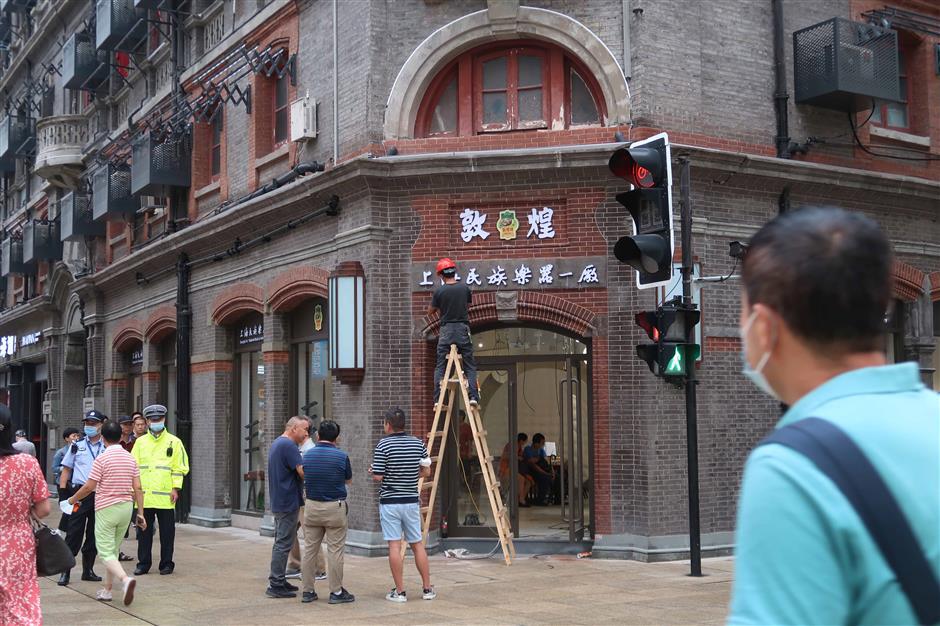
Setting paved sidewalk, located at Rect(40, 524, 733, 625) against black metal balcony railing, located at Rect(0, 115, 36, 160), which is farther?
black metal balcony railing, located at Rect(0, 115, 36, 160)

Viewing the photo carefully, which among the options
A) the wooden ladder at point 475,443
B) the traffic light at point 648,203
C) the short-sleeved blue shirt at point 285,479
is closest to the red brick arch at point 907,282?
the wooden ladder at point 475,443

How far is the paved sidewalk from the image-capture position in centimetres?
1069

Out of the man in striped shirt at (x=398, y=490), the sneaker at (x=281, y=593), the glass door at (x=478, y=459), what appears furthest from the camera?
the glass door at (x=478, y=459)

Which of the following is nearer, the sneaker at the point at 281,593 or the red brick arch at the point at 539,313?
the sneaker at the point at 281,593

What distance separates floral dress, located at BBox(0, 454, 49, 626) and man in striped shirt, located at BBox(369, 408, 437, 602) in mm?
4983

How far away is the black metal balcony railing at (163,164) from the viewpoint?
22039mm

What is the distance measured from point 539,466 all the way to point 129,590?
6238mm

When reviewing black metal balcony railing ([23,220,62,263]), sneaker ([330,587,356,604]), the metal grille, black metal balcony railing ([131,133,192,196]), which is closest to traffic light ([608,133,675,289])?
sneaker ([330,587,356,604])

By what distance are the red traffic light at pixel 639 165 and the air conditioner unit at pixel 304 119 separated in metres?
8.25

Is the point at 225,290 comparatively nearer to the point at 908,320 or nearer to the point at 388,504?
the point at 388,504

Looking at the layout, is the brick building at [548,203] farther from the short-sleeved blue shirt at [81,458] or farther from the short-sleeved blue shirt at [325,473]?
the short-sleeved blue shirt at [325,473]

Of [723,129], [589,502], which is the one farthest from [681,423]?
[723,129]

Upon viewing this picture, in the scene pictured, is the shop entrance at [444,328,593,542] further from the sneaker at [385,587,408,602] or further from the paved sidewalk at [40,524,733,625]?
the sneaker at [385,587,408,602]

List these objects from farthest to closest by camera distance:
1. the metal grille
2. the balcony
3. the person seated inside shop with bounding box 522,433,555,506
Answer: the balcony
the metal grille
the person seated inside shop with bounding box 522,433,555,506
